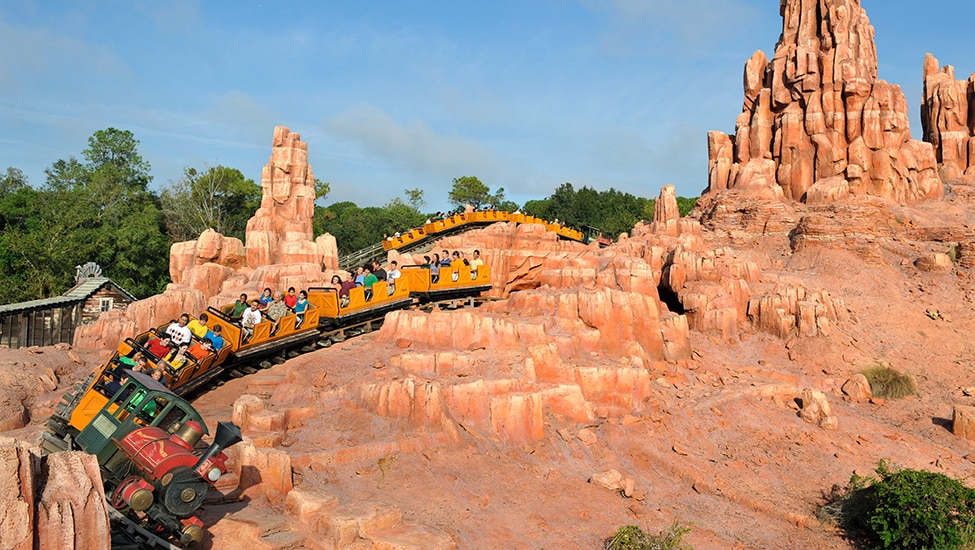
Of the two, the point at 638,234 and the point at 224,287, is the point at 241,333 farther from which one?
the point at 638,234

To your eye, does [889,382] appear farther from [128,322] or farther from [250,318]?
[128,322]

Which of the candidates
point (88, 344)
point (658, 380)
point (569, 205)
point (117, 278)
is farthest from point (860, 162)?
point (117, 278)

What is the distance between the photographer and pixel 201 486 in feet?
25.8

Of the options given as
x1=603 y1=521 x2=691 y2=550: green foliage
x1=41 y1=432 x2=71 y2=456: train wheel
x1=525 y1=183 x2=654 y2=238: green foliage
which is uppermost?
x1=525 y1=183 x2=654 y2=238: green foliage

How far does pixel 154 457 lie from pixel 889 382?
22.3 m

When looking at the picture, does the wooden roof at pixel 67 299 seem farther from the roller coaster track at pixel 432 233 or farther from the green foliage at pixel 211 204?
the green foliage at pixel 211 204

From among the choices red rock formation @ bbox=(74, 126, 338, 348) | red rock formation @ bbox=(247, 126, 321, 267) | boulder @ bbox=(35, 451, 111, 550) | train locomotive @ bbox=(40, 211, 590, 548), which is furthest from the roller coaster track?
boulder @ bbox=(35, 451, 111, 550)

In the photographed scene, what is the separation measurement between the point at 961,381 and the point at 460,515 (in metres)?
20.7

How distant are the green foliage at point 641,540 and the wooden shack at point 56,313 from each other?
767 inches

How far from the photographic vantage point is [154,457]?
7898 millimetres

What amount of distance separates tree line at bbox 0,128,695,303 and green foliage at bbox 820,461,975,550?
25.6 m

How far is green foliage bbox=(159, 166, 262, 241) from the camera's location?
45.2 metres

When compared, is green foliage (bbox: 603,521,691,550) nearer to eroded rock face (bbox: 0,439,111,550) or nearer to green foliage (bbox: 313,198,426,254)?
eroded rock face (bbox: 0,439,111,550)

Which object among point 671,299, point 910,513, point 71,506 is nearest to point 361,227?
point 671,299
